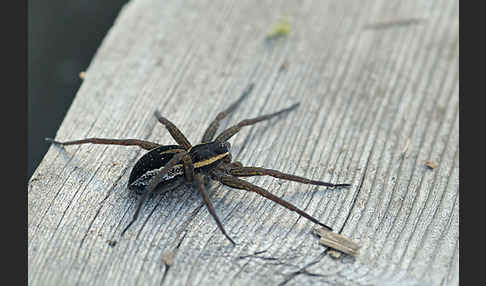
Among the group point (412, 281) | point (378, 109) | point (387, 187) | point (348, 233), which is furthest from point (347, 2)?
point (412, 281)

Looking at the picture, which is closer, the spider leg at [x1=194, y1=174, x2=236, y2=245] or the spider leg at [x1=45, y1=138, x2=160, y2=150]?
the spider leg at [x1=194, y1=174, x2=236, y2=245]

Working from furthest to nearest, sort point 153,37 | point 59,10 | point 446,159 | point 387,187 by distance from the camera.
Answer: point 59,10 → point 153,37 → point 446,159 → point 387,187

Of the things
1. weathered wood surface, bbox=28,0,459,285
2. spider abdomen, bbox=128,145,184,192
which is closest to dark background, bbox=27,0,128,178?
weathered wood surface, bbox=28,0,459,285

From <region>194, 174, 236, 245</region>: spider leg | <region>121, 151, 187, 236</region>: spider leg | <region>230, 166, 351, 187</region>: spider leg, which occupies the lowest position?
<region>230, 166, 351, 187</region>: spider leg

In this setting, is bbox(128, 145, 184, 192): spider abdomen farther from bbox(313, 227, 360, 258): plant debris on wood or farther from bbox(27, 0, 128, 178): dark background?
bbox(27, 0, 128, 178): dark background

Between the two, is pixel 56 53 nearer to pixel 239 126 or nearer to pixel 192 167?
pixel 239 126

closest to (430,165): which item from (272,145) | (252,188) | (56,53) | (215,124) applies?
(272,145)

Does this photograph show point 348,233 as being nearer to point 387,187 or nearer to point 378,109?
point 387,187

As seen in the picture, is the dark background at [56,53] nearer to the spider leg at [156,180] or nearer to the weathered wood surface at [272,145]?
the weathered wood surface at [272,145]
